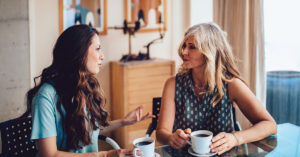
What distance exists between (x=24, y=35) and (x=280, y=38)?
2.27 meters

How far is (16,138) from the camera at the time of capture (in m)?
1.82

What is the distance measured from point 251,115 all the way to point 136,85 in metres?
1.92

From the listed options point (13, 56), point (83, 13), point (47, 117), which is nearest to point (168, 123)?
point (47, 117)

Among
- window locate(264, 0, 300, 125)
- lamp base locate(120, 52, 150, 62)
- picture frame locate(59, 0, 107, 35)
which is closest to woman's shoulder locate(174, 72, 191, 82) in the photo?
window locate(264, 0, 300, 125)

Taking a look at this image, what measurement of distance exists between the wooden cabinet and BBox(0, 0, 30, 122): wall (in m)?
1.07

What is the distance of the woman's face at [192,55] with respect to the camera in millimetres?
2037

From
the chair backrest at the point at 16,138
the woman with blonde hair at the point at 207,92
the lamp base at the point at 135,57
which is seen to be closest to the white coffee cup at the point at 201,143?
the woman with blonde hair at the point at 207,92

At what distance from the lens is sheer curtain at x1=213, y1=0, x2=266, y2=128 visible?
3.07m

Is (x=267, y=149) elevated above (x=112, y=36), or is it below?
below

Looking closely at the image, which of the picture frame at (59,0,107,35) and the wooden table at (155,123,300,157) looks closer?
the wooden table at (155,123,300,157)

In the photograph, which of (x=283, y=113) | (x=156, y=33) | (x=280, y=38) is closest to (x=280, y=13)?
(x=280, y=38)

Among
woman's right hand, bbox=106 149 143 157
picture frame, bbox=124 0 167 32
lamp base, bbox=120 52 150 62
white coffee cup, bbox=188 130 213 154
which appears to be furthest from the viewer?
picture frame, bbox=124 0 167 32

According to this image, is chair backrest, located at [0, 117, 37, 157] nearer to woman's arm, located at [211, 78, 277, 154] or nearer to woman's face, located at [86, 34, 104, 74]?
woman's face, located at [86, 34, 104, 74]

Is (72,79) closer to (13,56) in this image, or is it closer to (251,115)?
(251,115)
